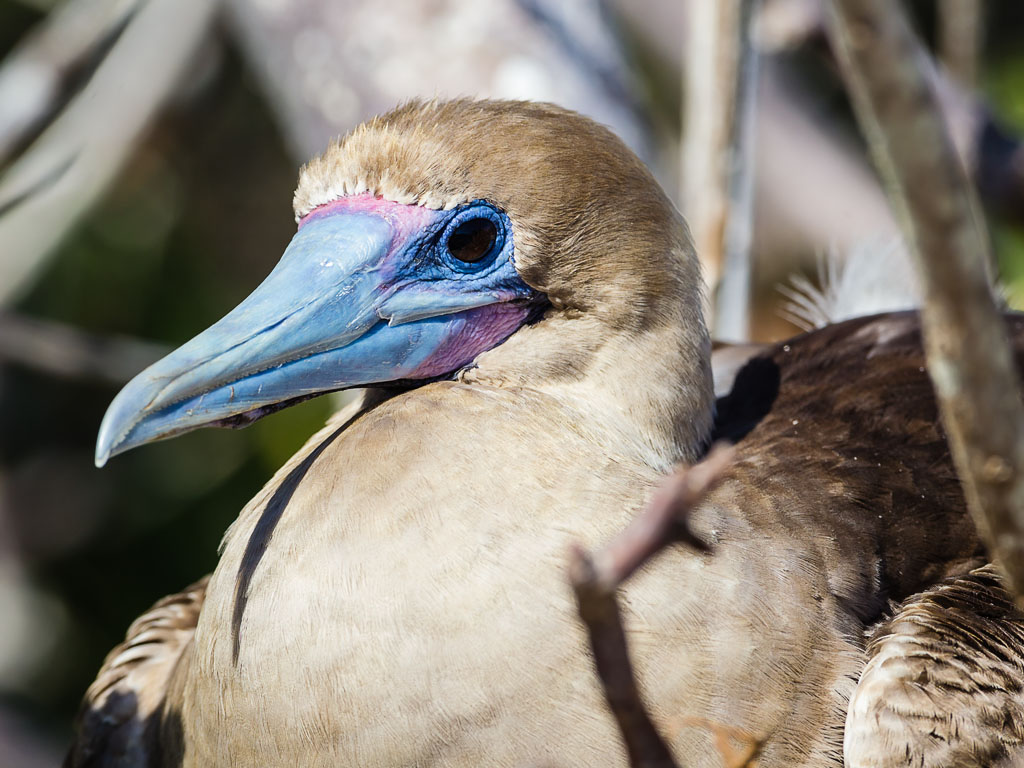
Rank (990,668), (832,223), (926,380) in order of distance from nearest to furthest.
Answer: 1. (990,668)
2. (926,380)
3. (832,223)

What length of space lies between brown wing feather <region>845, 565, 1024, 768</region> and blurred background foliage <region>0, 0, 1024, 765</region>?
223 centimetres

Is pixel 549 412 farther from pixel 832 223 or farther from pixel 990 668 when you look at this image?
pixel 832 223

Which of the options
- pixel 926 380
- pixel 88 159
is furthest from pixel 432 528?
pixel 88 159

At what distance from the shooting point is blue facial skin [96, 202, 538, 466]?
2221 millimetres

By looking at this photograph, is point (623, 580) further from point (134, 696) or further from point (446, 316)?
point (134, 696)

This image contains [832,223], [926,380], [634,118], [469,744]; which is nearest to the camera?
[469,744]

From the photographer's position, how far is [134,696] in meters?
3.01

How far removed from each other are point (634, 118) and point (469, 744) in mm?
2668

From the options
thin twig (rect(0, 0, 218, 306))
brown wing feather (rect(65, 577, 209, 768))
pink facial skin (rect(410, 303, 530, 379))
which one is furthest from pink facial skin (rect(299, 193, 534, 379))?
thin twig (rect(0, 0, 218, 306))

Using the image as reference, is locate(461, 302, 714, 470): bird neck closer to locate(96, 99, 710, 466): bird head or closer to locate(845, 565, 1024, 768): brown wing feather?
locate(96, 99, 710, 466): bird head

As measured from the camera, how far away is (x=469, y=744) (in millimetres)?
2174

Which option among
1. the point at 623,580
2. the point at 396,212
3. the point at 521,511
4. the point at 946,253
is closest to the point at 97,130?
the point at 396,212

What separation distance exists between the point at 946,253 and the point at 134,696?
235cm

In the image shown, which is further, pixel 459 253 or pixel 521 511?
pixel 459 253
